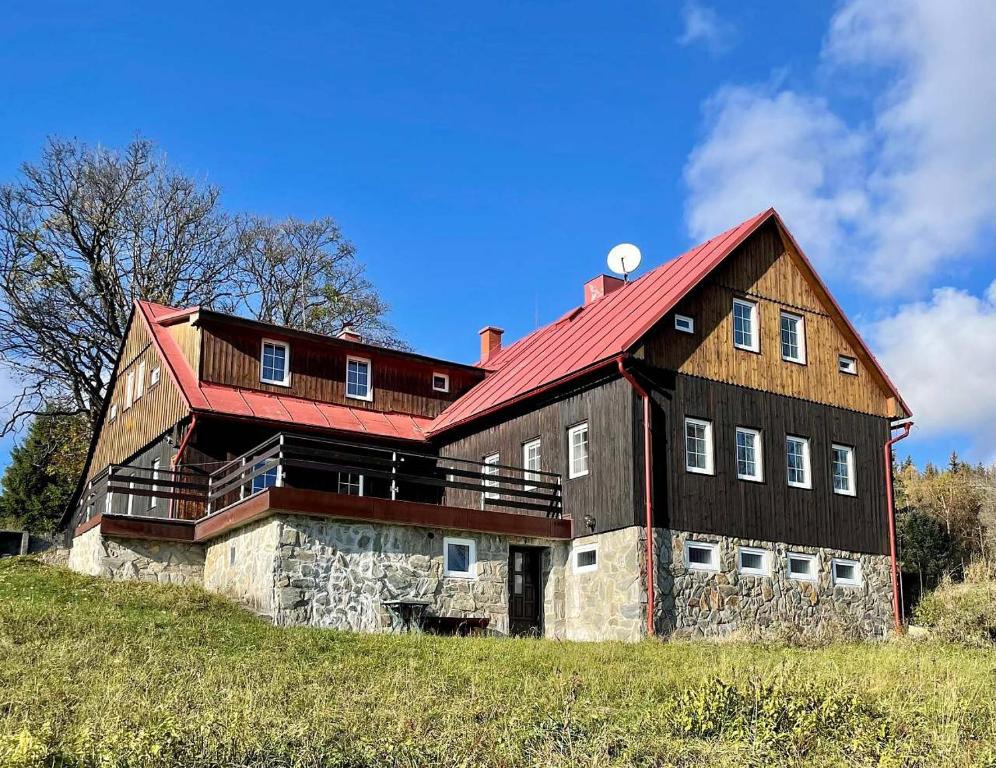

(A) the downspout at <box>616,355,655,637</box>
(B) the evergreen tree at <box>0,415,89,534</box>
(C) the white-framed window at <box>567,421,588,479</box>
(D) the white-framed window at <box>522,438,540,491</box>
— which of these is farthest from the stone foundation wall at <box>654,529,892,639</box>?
(B) the evergreen tree at <box>0,415,89,534</box>

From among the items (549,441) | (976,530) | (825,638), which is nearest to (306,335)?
(549,441)

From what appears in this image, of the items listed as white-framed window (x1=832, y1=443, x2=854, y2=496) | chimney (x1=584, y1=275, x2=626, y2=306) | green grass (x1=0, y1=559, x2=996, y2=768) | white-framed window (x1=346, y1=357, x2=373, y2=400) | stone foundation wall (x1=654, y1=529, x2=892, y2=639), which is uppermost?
chimney (x1=584, y1=275, x2=626, y2=306)

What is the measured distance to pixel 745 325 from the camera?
22281mm

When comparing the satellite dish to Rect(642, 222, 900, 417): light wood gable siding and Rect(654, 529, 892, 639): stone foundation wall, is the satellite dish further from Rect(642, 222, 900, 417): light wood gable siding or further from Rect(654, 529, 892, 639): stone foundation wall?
Rect(654, 529, 892, 639): stone foundation wall

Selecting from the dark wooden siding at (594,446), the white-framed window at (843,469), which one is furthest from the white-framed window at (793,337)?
the dark wooden siding at (594,446)

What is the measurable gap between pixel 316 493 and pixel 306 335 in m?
7.47

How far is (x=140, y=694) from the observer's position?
11344 mm

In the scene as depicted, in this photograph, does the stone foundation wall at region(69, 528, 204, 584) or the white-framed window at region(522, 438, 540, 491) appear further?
the white-framed window at region(522, 438, 540, 491)

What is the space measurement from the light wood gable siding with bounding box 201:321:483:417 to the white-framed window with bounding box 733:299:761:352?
7470 mm

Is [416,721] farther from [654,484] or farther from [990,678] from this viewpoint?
[654,484]

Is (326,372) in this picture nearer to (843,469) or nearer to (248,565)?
(248,565)

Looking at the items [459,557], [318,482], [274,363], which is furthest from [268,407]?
[459,557]

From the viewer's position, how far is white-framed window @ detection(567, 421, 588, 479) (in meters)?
21.0

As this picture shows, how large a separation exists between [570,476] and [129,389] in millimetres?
12204
